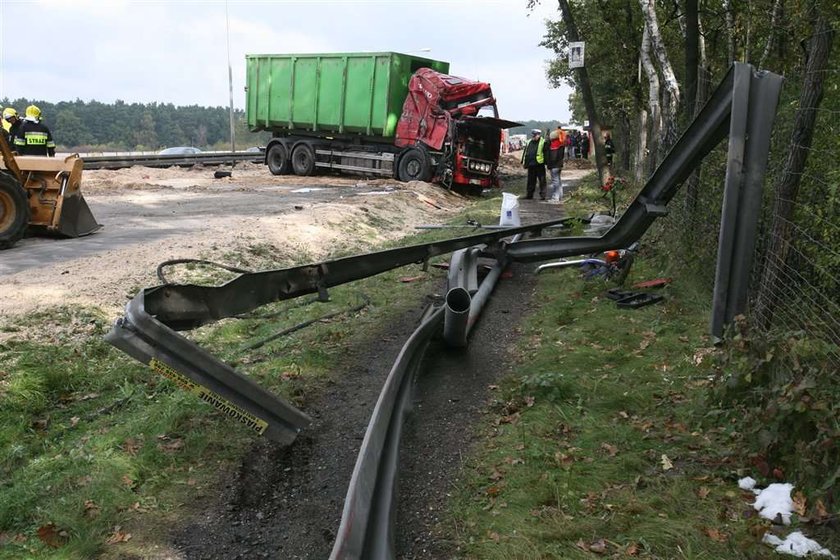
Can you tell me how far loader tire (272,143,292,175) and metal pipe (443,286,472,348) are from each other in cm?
2031

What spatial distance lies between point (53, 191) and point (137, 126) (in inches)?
2888

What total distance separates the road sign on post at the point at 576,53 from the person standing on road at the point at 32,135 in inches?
451

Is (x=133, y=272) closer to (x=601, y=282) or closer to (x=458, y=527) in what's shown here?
(x=601, y=282)

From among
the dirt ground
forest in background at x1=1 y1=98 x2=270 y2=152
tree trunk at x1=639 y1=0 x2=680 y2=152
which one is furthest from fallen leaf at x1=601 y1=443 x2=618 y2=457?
forest in background at x1=1 y1=98 x2=270 y2=152

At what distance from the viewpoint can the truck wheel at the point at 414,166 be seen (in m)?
21.3

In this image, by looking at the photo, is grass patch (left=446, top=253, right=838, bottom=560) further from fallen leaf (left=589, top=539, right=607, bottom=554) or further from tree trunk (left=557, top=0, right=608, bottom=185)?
tree trunk (left=557, top=0, right=608, bottom=185)

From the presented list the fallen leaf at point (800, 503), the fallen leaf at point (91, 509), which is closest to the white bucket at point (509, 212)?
the fallen leaf at point (800, 503)

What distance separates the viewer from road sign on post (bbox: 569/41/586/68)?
1686 centimetres

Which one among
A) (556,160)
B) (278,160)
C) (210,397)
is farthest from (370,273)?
(278,160)

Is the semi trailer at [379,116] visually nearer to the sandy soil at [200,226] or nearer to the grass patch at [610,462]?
the sandy soil at [200,226]

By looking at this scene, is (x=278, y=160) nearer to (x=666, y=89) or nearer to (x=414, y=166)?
(x=414, y=166)

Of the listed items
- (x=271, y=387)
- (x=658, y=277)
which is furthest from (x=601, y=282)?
(x=271, y=387)

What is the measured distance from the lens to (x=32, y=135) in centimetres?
1336

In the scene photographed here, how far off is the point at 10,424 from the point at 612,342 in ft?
15.0
